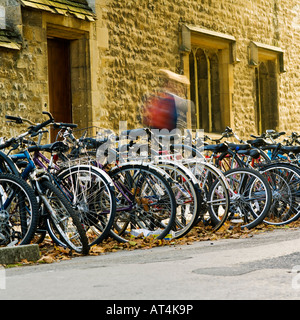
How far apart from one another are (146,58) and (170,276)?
9110 mm

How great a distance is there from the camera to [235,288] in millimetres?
3947

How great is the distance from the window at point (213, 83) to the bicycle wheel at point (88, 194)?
9.20m

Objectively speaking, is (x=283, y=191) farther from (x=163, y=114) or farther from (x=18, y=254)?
(x=18, y=254)

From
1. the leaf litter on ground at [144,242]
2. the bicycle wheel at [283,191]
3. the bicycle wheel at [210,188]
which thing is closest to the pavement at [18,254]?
the leaf litter on ground at [144,242]

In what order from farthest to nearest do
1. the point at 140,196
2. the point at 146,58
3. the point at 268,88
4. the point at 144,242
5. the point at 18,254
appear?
the point at 268,88 < the point at 146,58 < the point at 144,242 < the point at 140,196 < the point at 18,254

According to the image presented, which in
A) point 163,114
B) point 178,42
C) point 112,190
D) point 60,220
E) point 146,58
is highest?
point 178,42

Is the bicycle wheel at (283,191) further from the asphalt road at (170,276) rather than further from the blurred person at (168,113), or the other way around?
the asphalt road at (170,276)

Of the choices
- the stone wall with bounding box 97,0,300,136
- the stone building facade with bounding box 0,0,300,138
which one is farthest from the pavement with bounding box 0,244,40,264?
the stone wall with bounding box 97,0,300,136

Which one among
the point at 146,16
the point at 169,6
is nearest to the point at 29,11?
the point at 146,16

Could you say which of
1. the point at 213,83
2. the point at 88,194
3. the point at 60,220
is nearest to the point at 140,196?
the point at 88,194

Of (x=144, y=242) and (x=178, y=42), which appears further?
(x=178, y=42)

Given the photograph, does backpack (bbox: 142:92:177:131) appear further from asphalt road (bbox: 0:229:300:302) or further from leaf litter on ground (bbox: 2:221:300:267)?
asphalt road (bbox: 0:229:300:302)

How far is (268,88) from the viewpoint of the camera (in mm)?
18156

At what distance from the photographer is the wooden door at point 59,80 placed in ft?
38.6
